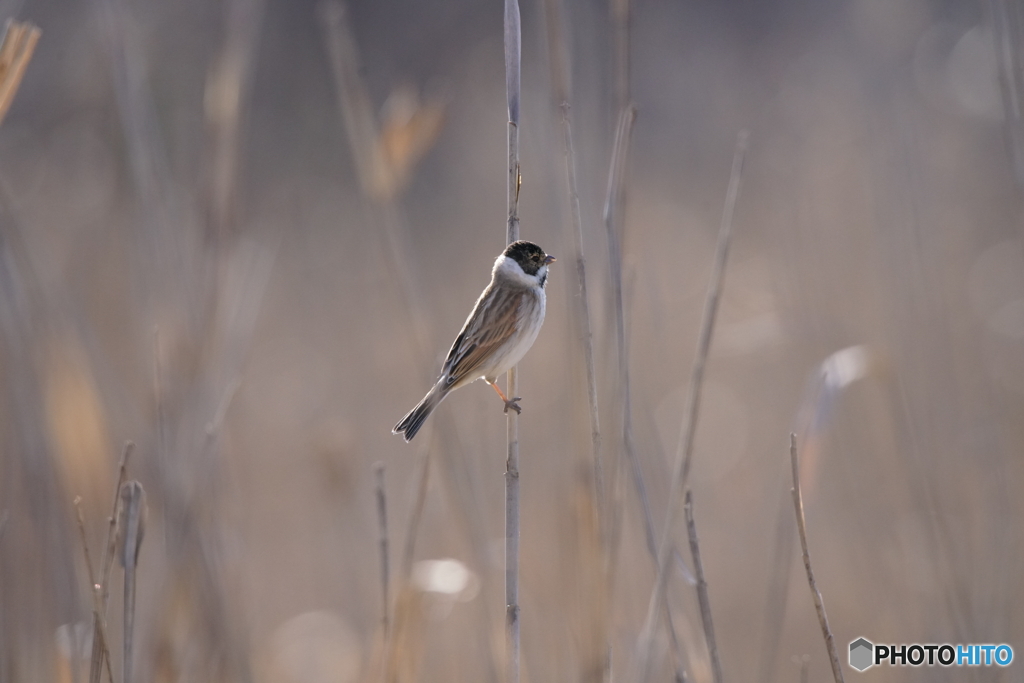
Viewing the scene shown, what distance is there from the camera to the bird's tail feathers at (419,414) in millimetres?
2586

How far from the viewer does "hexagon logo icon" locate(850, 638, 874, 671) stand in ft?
9.46

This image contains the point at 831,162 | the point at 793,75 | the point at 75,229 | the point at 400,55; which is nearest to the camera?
the point at 75,229

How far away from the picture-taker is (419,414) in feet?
8.66

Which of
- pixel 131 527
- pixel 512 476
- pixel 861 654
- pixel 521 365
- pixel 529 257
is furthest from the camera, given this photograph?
pixel 521 365

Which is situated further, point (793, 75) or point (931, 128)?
point (793, 75)

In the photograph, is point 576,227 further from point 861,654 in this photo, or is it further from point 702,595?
point 861,654

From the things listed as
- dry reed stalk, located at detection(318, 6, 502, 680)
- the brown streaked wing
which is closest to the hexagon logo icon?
dry reed stalk, located at detection(318, 6, 502, 680)

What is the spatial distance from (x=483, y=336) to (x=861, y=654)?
65.8 inches

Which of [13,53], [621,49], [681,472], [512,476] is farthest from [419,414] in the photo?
[13,53]

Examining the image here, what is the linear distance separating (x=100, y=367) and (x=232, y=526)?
0.61m

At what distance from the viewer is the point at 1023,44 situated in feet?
8.07

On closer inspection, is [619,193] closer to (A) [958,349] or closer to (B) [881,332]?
(B) [881,332]

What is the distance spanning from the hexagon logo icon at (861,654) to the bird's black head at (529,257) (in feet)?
5.51

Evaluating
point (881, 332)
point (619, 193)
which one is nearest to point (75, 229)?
point (619, 193)
